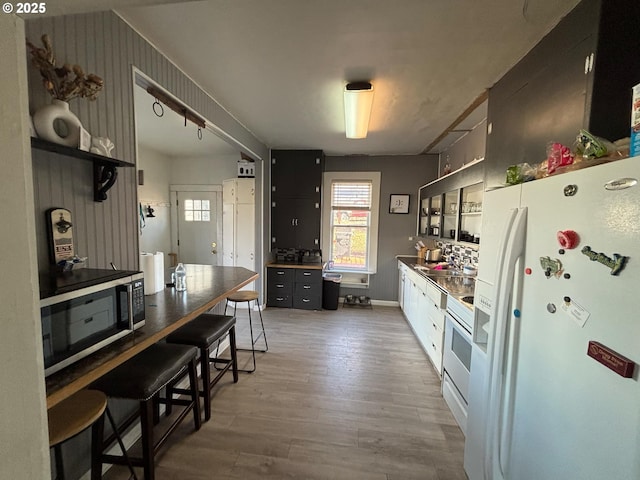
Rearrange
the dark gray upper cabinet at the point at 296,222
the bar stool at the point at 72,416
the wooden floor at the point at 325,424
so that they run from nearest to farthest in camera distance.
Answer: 1. the bar stool at the point at 72,416
2. the wooden floor at the point at 325,424
3. the dark gray upper cabinet at the point at 296,222

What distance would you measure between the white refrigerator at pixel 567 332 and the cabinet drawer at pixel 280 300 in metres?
3.41

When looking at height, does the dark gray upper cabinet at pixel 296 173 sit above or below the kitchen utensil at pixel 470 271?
above

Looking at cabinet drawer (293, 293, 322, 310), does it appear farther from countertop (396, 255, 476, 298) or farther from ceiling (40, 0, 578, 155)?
ceiling (40, 0, 578, 155)

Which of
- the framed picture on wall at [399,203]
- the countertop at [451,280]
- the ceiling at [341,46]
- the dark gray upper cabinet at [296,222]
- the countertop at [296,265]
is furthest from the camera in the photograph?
the framed picture on wall at [399,203]

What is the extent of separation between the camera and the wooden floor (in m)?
1.62

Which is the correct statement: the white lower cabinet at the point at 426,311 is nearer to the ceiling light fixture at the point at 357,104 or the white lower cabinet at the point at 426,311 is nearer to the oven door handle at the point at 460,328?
the oven door handle at the point at 460,328

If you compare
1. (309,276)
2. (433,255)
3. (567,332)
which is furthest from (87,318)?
(433,255)

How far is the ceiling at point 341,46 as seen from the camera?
147 cm

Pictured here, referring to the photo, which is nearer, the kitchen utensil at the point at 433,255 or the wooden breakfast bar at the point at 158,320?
the wooden breakfast bar at the point at 158,320

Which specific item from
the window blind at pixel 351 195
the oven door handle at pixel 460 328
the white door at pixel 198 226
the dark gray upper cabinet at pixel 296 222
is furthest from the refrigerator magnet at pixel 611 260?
the white door at pixel 198 226

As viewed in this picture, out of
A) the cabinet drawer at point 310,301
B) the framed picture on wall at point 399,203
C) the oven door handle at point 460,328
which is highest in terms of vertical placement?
the framed picture on wall at point 399,203

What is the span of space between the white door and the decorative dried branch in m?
3.81

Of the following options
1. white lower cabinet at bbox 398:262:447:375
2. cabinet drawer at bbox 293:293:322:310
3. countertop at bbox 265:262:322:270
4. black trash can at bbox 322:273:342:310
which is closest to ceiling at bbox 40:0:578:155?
white lower cabinet at bbox 398:262:447:375

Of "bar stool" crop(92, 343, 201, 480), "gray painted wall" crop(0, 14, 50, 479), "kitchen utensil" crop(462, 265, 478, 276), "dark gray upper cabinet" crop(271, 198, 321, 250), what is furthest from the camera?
"dark gray upper cabinet" crop(271, 198, 321, 250)
